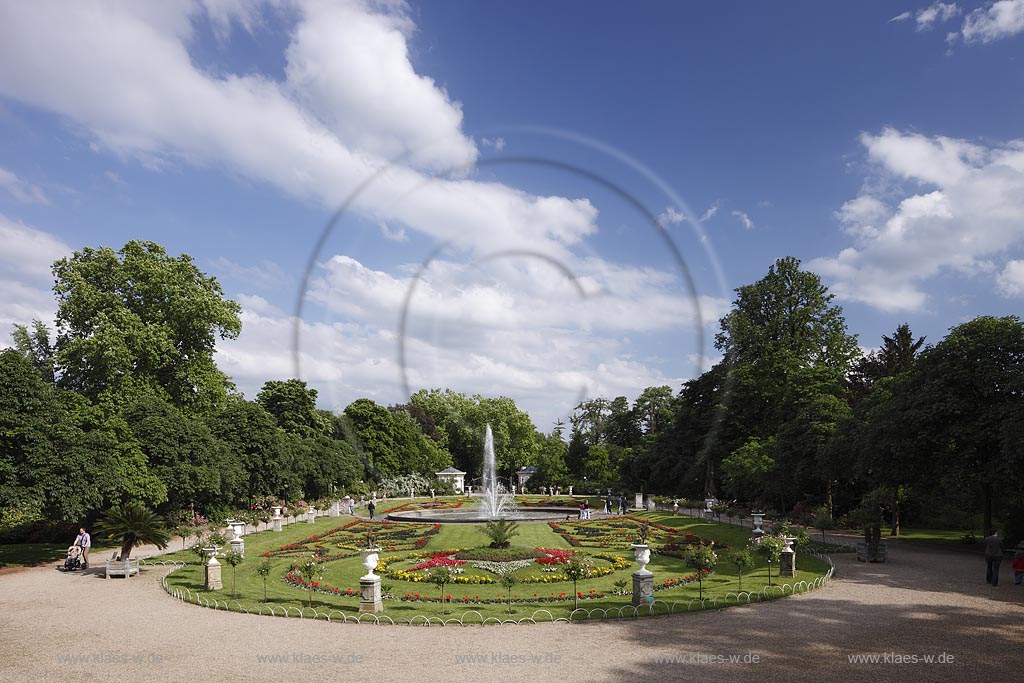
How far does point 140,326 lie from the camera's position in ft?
141

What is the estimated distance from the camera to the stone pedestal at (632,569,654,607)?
58.3 feet

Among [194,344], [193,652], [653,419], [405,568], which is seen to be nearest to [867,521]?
[405,568]

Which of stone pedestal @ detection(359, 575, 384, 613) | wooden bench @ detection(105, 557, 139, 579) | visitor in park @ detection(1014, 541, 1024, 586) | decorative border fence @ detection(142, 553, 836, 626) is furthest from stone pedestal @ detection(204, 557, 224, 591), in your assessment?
visitor in park @ detection(1014, 541, 1024, 586)

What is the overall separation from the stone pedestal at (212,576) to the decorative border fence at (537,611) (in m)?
1.27

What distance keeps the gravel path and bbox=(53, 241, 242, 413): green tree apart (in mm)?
24572

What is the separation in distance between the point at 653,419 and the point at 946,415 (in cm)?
7761

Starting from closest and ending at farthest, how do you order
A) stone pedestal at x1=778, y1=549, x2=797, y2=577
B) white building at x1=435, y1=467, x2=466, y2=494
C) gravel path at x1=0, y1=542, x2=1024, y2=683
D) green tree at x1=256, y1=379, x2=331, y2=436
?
1. gravel path at x1=0, y1=542, x2=1024, y2=683
2. stone pedestal at x1=778, y1=549, x2=797, y2=577
3. green tree at x1=256, y1=379, x2=331, y2=436
4. white building at x1=435, y1=467, x2=466, y2=494

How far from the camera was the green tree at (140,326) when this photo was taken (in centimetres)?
4144

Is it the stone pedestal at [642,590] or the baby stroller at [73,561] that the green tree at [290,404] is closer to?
the baby stroller at [73,561]

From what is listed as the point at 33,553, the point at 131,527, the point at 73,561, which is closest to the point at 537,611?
the point at 131,527

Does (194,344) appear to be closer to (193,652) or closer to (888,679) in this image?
(193,652)


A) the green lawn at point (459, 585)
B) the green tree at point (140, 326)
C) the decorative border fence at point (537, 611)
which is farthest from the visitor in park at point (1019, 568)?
the green tree at point (140, 326)

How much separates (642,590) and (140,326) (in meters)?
38.3

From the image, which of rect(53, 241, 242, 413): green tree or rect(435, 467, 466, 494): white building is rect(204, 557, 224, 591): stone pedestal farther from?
rect(435, 467, 466, 494): white building
